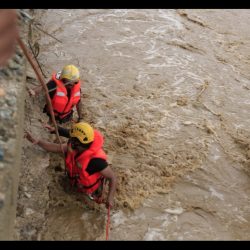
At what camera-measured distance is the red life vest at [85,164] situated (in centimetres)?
540

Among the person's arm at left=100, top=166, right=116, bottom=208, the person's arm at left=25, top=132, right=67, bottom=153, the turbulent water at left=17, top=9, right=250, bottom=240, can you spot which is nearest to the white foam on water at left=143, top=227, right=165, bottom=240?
the turbulent water at left=17, top=9, right=250, bottom=240

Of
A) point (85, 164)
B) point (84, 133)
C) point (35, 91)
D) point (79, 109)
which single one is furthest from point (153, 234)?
point (35, 91)

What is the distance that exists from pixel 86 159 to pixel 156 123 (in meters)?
2.65

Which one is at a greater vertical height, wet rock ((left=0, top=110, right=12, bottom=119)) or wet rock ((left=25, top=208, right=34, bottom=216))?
wet rock ((left=0, top=110, right=12, bottom=119))

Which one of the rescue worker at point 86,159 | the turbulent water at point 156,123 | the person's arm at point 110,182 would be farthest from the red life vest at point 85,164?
the turbulent water at point 156,123

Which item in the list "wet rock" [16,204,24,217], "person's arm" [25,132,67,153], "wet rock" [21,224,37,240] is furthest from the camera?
"person's arm" [25,132,67,153]

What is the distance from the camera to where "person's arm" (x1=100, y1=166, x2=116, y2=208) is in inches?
212

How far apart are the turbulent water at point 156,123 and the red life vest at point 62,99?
343 millimetres

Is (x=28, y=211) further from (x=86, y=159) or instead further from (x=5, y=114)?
(x=5, y=114)

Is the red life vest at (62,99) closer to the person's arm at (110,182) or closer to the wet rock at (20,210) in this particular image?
the person's arm at (110,182)

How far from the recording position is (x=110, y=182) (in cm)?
544

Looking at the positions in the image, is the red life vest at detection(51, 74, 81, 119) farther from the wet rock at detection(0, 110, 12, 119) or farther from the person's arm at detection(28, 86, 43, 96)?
the wet rock at detection(0, 110, 12, 119)

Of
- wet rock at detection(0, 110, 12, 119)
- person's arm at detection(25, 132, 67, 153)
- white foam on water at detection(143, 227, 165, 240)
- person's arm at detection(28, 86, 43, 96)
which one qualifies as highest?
wet rock at detection(0, 110, 12, 119)

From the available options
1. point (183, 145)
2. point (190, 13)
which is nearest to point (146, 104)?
point (183, 145)
